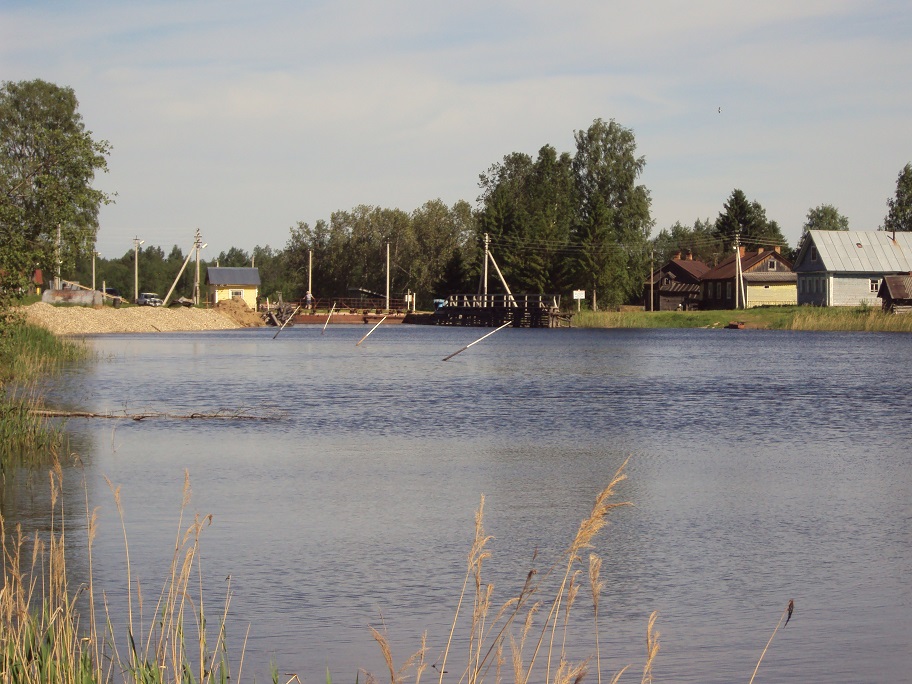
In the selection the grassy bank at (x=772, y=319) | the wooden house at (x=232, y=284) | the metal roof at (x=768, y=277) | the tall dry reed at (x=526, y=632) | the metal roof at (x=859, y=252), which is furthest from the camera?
the wooden house at (x=232, y=284)

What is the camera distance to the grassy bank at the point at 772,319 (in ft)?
297

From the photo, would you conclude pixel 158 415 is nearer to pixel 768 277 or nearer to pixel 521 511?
pixel 521 511

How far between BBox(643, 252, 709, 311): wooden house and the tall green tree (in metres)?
18.0

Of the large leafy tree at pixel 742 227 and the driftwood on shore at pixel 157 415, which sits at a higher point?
the large leafy tree at pixel 742 227

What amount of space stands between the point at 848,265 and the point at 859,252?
2741 millimetres

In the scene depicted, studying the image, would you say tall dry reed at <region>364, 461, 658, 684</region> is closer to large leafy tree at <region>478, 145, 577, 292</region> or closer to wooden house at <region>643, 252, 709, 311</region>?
large leafy tree at <region>478, 145, 577, 292</region>

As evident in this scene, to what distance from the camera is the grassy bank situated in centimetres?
9056

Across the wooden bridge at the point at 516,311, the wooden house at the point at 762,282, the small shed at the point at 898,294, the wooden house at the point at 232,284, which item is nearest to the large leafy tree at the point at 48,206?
the small shed at the point at 898,294

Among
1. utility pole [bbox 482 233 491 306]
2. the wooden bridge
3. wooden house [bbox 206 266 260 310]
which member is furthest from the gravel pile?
utility pole [bbox 482 233 491 306]

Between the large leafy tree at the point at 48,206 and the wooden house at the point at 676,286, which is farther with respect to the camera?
the wooden house at the point at 676,286

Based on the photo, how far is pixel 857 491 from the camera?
17.2m

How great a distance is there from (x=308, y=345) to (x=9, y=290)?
53290 millimetres

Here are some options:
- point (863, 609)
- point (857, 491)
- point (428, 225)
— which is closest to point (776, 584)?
point (863, 609)

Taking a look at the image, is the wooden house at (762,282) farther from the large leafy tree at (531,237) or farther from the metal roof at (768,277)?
the large leafy tree at (531,237)
